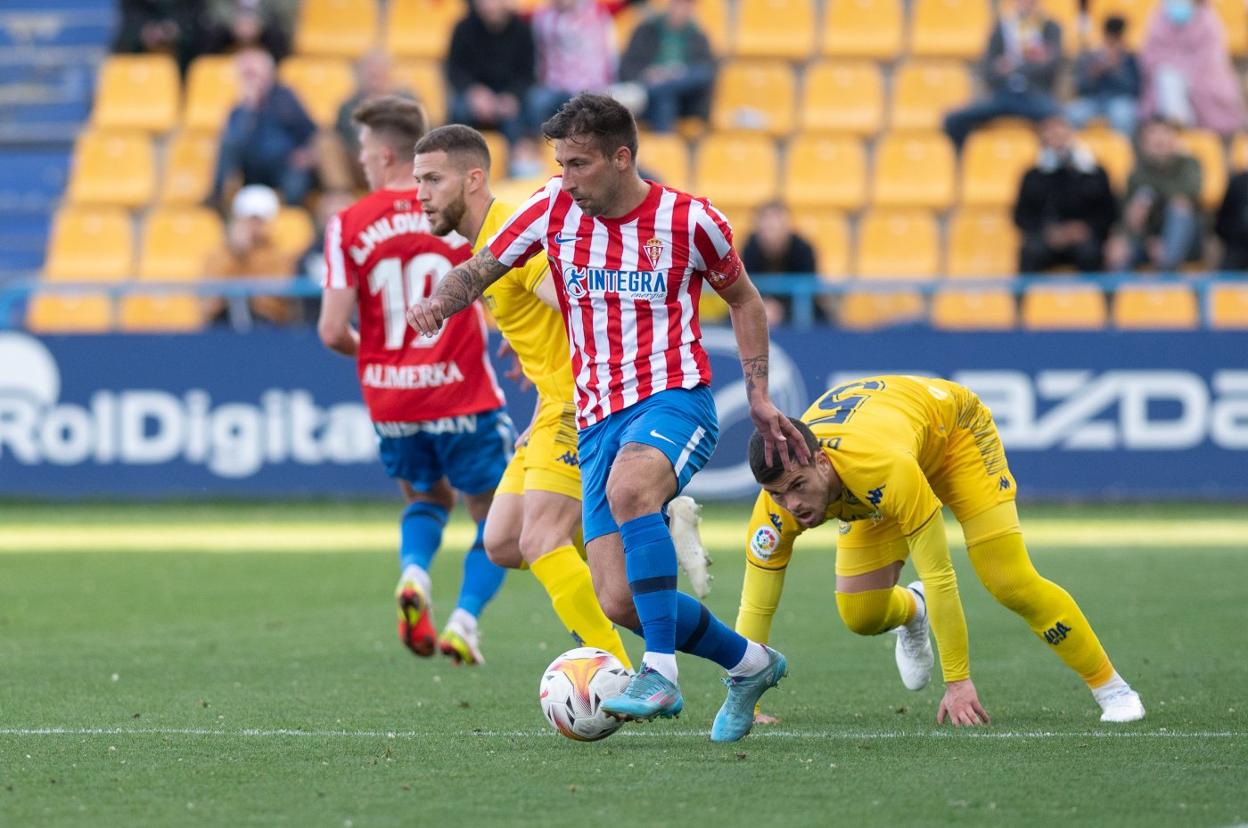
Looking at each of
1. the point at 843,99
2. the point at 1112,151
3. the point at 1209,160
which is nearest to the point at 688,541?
the point at 1112,151

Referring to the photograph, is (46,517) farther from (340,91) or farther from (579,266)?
(579,266)

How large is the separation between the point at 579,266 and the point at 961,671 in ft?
6.19

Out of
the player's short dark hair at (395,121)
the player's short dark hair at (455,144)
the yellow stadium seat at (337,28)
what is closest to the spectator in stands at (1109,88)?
the yellow stadium seat at (337,28)

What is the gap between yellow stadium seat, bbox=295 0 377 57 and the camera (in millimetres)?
20344

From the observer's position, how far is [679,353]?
21.3 ft

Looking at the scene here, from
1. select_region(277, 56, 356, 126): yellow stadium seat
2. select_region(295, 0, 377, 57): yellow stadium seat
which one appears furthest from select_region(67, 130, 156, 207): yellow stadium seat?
select_region(295, 0, 377, 57): yellow stadium seat

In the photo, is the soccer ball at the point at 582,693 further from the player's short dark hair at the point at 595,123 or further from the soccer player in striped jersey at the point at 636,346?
the player's short dark hair at the point at 595,123

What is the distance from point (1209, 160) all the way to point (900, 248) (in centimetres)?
288

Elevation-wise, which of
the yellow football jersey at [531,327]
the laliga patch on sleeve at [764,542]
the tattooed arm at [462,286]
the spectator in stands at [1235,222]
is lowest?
the laliga patch on sleeve at [764,542]

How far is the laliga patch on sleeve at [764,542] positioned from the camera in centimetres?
680

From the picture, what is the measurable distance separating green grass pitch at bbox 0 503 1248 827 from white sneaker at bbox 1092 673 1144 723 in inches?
2.7

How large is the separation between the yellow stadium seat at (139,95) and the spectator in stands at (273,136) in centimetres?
212

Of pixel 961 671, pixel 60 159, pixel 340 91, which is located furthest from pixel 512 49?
pixel 961 671

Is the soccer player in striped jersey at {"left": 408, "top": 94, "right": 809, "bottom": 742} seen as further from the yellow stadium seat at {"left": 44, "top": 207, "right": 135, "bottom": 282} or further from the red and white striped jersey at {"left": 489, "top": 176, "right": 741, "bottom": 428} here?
the yellow stadium seat at {"left": 44, "top": 207, "right": 135, "bottom": 282}
